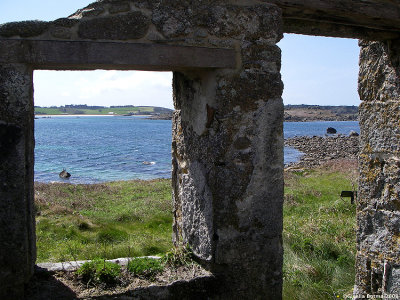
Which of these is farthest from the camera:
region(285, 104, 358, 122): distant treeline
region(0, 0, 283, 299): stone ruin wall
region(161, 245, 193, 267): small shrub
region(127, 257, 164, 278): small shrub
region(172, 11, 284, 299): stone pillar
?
region(285, 104, 358, 122): distant treeline

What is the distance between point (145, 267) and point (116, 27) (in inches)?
68.9

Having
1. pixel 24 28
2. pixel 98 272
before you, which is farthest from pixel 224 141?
pixel 24 28

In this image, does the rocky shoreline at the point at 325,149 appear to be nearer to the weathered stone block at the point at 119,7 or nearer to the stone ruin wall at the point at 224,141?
the stone ruin wall at the point at 224,141

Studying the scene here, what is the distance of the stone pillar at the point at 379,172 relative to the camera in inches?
140

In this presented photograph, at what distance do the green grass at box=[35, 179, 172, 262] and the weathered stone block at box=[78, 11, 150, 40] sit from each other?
227 cm

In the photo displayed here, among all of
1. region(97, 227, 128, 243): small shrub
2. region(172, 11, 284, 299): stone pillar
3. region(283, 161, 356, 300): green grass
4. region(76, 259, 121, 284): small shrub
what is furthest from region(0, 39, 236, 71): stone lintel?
region(97, 227, 128, 243): small shrub

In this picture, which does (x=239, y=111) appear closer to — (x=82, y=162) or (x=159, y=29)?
(x=159, y=29)

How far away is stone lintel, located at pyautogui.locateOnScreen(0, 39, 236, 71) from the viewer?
249 cm

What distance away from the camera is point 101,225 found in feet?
25.7

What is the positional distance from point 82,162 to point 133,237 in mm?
26569

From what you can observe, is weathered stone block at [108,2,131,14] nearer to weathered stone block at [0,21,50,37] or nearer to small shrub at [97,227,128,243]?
weathered stone block at [0,21,50,37]

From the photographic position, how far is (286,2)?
302cm

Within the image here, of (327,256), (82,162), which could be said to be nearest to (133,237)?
(327,256)

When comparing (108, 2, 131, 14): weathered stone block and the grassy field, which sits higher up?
(108, 2, 131, 14): weathered stone block
